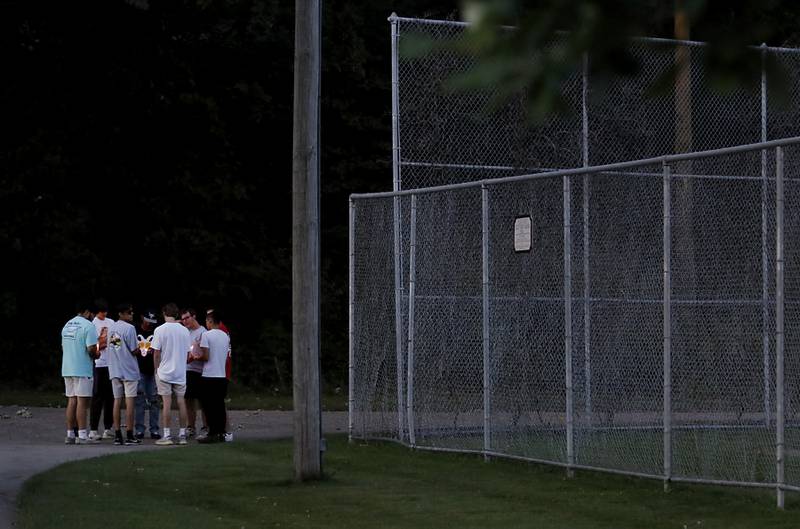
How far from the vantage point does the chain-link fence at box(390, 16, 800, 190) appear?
719 inches

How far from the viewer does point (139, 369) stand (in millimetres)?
19891

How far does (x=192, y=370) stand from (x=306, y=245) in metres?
5.61

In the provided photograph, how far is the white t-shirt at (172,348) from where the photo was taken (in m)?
19.0

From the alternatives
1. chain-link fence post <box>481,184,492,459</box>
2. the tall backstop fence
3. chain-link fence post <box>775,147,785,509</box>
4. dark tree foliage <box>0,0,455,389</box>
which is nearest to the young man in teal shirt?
the tall backstop fence

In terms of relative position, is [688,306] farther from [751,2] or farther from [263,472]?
[751,2]

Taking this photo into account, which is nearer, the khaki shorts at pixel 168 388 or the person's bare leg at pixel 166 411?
the person's bare leg at pixel 166 411

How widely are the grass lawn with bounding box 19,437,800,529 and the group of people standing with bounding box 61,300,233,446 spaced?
8.76 feet

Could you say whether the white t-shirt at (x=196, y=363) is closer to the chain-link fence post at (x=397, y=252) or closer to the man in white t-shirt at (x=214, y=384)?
the man in white t-shirt at (x=214, y=384)

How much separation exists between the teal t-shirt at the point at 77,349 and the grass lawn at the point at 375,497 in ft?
9.75

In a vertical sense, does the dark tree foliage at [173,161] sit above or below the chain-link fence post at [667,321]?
above

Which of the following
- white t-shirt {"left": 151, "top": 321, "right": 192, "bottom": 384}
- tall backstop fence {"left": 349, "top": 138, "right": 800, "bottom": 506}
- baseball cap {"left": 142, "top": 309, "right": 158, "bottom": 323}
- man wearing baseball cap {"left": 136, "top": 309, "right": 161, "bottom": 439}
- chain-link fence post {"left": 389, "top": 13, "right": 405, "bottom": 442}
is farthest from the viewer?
baseball cap {"left": 142, "top": 309, "right": 158, "bottom": 323}

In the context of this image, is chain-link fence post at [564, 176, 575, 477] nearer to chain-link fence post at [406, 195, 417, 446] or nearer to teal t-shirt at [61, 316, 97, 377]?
chain-link fence post at [406, 195, 417, 446]

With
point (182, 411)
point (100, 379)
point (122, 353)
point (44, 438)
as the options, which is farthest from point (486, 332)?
point (44, 438)

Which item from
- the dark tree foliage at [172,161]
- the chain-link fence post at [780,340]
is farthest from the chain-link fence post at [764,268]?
the dark tree foliage at [172,161]
